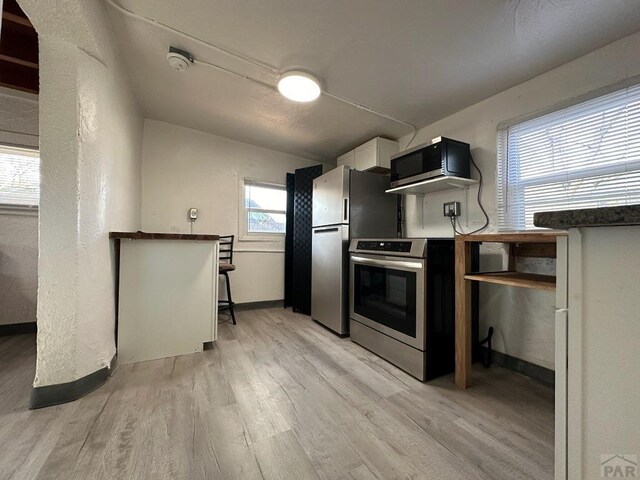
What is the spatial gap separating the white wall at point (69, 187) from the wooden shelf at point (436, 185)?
228 centimetres

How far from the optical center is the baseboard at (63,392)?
4.17 ft

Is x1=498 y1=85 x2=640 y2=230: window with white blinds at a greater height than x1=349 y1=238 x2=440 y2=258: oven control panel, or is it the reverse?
x1=498 y1=85 x2=640 y2=230: window with white blinds

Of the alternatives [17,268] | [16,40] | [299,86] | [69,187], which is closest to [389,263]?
[299,86]

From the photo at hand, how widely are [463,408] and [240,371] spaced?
139 centimetres

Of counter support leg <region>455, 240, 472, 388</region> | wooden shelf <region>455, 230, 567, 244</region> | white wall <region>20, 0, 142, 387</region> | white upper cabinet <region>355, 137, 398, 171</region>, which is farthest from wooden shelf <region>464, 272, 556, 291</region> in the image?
white wall <region>20, 0, 142, 387</region>

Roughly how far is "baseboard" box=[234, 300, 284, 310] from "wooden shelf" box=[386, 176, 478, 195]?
2.15 m

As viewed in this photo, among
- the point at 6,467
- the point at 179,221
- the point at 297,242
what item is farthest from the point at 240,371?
the point at 179,221

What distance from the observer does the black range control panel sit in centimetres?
173

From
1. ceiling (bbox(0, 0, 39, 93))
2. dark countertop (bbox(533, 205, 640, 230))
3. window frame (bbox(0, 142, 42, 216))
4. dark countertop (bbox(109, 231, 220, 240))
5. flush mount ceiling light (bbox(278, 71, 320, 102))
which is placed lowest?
dark countertop (bbox(109, 231, 220, 240))

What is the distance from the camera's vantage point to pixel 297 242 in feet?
10.5

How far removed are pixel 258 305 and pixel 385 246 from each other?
6.86 ft

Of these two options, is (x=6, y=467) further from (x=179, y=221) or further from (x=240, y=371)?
(x=179, y=221)

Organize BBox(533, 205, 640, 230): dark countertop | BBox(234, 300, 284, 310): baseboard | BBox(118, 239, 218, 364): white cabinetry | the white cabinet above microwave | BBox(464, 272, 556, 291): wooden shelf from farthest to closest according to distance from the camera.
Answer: BBox(234, 300, 284, 310): baseboard → the white cabinet above microwave → BBox(118, 239, 218, 364): white cabinetry → BBox(464, 272, 556, 291): wooden shelf → BBox(533, 205, 640, 230): dark countertop

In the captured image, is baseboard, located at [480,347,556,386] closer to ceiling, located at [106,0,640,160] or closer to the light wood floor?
the light wood floor
